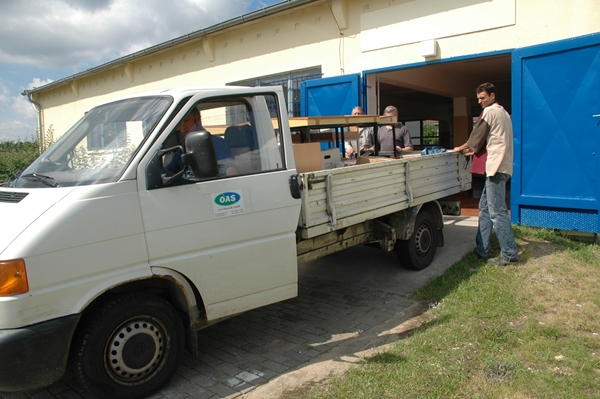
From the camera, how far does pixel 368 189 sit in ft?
16.3

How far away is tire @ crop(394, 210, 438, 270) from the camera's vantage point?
5.97 m

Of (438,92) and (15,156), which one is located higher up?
(438,92)

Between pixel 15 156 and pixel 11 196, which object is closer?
pixel 11 196

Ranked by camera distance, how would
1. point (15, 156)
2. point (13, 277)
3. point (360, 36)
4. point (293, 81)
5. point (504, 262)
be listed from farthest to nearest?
1. point (15, 156)
2. point (293, 81)
3. point (360, 36)
4. point (504, 262)
5. point (13, 277)

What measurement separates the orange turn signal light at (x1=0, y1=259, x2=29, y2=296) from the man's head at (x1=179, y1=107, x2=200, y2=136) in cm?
145

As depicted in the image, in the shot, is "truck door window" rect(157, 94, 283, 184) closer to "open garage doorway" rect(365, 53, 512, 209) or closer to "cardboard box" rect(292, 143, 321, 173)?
"cardboard box" rect(292, 143, 321, 173)

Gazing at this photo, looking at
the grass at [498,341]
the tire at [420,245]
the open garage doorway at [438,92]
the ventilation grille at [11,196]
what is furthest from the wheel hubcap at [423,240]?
the ventilation grille at [11,196]

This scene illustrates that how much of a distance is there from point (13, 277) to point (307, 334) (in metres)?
2.59

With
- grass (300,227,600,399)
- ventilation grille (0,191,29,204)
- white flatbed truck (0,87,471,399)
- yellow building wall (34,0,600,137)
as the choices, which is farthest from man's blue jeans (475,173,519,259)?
ventilation grille (0,191,29,204)

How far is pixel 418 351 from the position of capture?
3965mm

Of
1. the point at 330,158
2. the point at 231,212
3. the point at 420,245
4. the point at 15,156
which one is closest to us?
the point at 231,212

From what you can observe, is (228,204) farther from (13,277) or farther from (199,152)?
(13,277)

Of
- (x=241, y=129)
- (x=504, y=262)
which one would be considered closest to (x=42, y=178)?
(x=241, y=129)

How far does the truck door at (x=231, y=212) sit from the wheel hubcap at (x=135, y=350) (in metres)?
0.43
